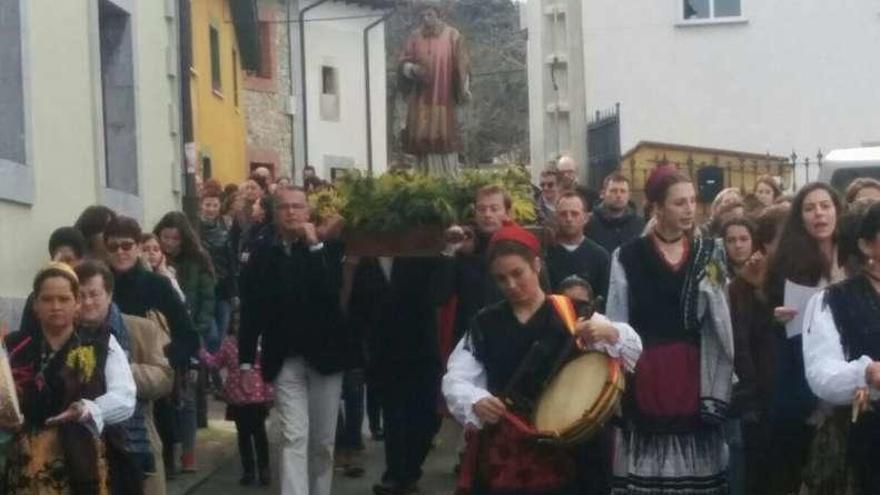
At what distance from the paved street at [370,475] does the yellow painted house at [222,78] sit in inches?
578

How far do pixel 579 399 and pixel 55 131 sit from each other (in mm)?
7038

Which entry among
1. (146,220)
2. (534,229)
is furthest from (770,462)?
(146,220)

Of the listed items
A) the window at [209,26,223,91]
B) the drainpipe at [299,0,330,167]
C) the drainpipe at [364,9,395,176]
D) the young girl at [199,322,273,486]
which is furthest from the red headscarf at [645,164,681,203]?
the drainpipe at [364,9,395,176]

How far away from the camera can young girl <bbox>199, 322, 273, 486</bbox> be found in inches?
523

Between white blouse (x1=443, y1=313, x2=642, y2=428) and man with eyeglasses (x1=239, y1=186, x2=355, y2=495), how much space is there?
11.4ft

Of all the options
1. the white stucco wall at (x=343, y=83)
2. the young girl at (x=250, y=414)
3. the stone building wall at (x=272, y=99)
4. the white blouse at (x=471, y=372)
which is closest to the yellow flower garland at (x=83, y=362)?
the white blouse at (x=471, y=372)

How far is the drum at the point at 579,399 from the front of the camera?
8219 mm

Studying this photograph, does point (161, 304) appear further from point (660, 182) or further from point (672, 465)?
point (672, 465)

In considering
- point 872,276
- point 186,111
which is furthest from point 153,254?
point 872,276

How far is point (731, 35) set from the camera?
3300 cm

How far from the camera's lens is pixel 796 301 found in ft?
32.2

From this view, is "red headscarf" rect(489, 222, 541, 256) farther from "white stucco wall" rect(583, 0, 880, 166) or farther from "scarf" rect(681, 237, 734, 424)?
"white stucco wall" rect(583, 0, 880, 166)

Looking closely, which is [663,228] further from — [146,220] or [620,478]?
[146,220]

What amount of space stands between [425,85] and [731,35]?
1925cm
